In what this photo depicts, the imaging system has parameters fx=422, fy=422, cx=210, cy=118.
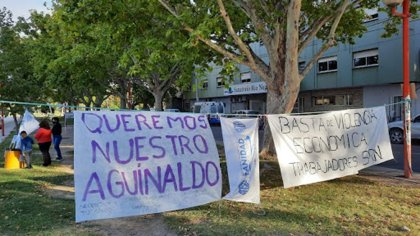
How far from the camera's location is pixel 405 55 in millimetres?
9656

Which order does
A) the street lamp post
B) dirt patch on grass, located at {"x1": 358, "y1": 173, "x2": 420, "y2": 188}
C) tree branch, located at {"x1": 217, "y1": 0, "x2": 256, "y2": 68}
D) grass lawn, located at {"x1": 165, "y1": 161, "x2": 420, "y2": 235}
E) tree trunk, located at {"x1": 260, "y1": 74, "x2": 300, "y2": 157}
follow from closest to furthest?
grass lawn, located at {"x1": 165, "y1": 161, "x2": 420, "y2": 235} < dirt patch on grass, located at {"x1": 358, "y1": 173, "x2": 420, "y2": 188} < the street lamp post < tree branch, located at {"x1": 217, "y1": 0, "x2": 256, "y2": 68} < tree trunk, located at {"x1": 260, "y1": 74, "x2": 300, "y2": 157}

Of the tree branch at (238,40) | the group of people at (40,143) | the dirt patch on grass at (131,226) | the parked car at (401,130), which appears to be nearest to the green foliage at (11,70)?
the group of people at (40,143)

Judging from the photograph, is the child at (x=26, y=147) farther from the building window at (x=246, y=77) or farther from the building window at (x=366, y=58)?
the building window at (x=246, y=77)

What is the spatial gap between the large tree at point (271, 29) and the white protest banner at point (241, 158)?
3700mm

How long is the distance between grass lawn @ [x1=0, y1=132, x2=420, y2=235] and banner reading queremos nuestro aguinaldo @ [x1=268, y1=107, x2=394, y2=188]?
456 millimetres

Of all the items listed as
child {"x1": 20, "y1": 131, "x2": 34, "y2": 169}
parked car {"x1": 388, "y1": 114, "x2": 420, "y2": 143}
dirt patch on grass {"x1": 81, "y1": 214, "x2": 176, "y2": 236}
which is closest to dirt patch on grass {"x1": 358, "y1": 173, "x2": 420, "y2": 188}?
dirt patch on grass {"x1": 81, "y1": 214, "x2": 176, "y2": 236}

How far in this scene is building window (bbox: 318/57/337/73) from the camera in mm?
29800

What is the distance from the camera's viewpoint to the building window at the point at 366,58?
2666 centimetres

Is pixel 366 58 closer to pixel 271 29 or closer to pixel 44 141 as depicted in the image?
pixel 271 29

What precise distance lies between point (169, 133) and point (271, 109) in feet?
20.6

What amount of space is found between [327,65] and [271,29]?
1905cm

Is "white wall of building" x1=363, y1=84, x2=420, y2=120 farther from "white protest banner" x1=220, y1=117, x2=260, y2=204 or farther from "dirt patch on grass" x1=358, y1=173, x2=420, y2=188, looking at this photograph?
"white protest banner" x1=220, y1=117, x2=260, y2=204

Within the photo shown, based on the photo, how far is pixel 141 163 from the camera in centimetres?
564

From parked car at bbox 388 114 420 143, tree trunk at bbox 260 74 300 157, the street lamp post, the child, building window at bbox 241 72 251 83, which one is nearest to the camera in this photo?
the street lamp post
